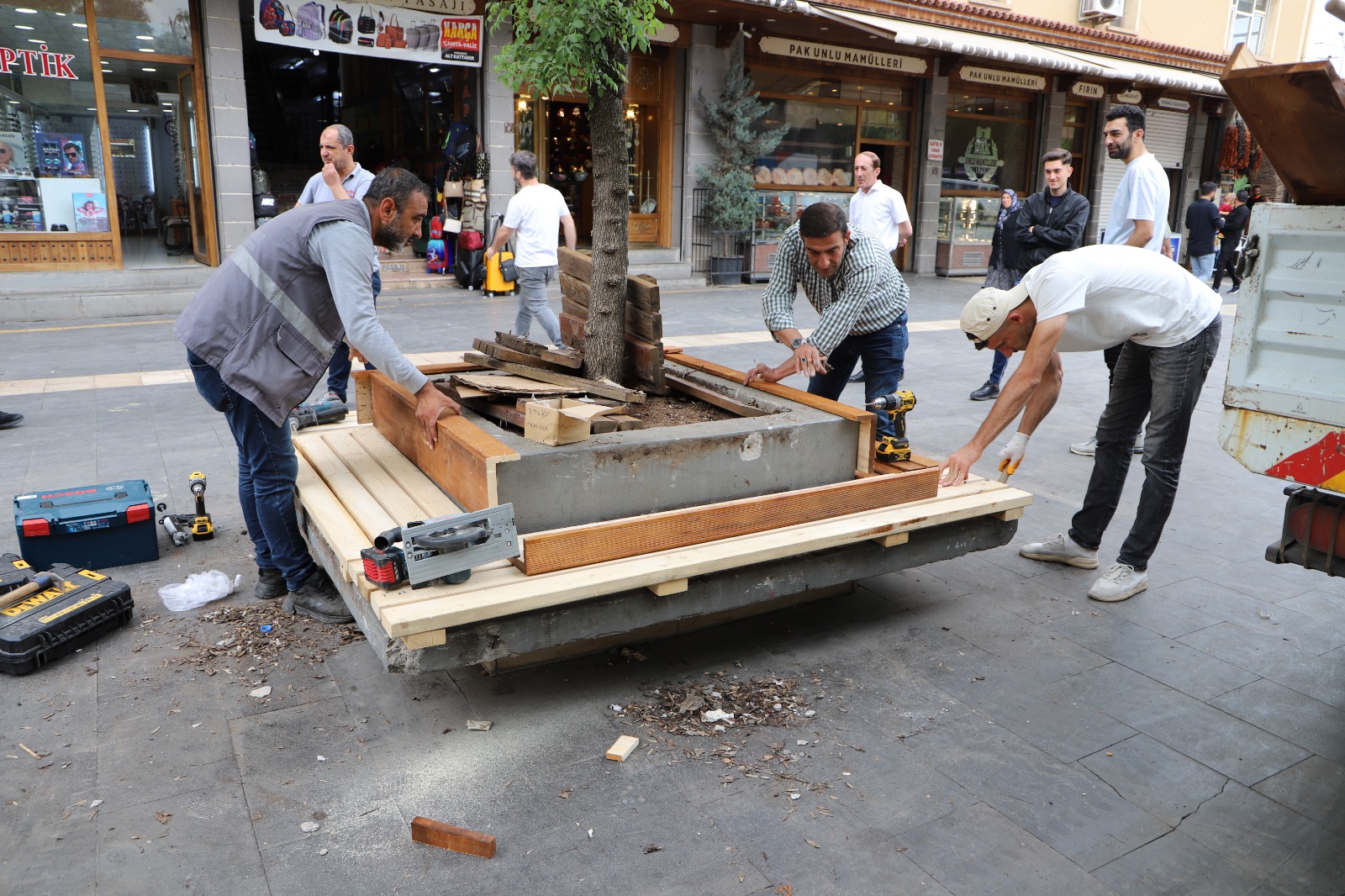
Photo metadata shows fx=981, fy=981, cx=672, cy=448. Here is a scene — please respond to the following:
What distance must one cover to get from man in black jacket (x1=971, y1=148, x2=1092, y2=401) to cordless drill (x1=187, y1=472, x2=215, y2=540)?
515 centimetres

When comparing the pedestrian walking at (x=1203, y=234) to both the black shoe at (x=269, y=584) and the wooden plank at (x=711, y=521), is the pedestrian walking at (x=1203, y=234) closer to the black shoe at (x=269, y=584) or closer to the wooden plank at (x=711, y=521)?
the wooden plank at (x=711, y=521)

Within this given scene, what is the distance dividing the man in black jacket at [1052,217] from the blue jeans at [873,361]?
8.28ft

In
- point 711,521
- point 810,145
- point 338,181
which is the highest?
point 810,145

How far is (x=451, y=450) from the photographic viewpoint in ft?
11.5

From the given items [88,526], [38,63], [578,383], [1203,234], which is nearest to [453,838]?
[578,383]

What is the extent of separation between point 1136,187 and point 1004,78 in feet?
49.6

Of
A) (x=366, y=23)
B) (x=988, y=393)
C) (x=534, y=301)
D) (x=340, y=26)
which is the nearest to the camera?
(x=988, y=393)

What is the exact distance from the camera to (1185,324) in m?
3.96

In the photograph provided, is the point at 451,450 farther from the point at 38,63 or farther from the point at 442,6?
the point at 442,6

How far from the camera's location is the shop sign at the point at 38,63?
11156 mm

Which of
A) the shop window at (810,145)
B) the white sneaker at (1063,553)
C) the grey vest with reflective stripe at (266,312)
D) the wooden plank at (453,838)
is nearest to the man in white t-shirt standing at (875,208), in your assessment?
the white sneaker at (1063,553)

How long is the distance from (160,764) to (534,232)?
21.2 ft

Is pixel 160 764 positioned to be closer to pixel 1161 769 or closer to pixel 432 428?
pixel 432 428

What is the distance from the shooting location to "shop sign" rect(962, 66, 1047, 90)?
1869cm
